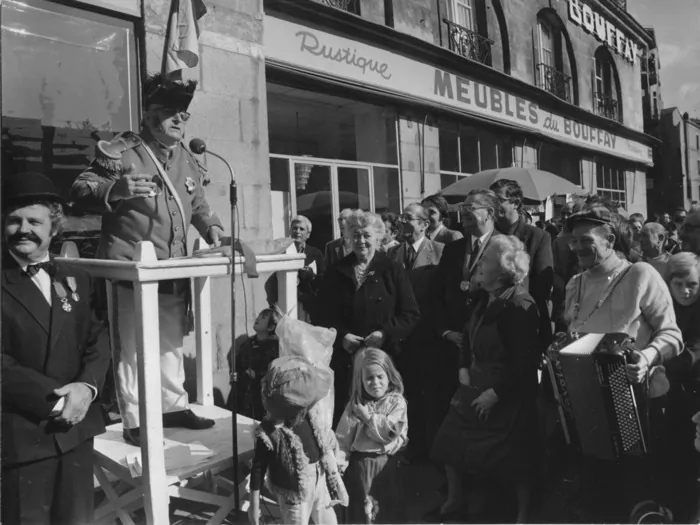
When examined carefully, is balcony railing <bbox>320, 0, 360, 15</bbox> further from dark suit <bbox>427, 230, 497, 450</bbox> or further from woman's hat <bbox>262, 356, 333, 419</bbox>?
woman's hat <bbox>262, 356, 333, 419</bbox>

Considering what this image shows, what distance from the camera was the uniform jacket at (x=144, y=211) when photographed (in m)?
2.56

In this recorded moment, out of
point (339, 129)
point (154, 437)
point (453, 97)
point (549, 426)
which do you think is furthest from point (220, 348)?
point (453, 97)

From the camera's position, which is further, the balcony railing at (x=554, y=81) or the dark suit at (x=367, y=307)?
the balcony railing at (x=554, y=81)

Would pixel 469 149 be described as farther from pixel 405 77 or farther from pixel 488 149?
pixel 405 77

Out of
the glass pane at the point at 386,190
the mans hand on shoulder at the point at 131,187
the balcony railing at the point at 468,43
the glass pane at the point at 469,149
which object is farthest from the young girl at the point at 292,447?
the balcony railing at the point at 468,43

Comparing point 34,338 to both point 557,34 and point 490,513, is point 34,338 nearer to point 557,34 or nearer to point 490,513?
point 490,513

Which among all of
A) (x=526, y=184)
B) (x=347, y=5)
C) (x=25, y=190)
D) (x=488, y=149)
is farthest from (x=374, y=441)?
(x=488, y=149)

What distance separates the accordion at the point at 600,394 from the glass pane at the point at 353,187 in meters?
5.12

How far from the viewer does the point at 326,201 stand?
7266 millimetres

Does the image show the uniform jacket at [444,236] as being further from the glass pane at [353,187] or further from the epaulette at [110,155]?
the epaulette at [110,155]

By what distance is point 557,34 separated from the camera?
1157 centimetres

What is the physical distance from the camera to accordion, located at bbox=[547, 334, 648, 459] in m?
A: 2.49

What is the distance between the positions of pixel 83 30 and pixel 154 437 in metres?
2.69

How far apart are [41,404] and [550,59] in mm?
12249
